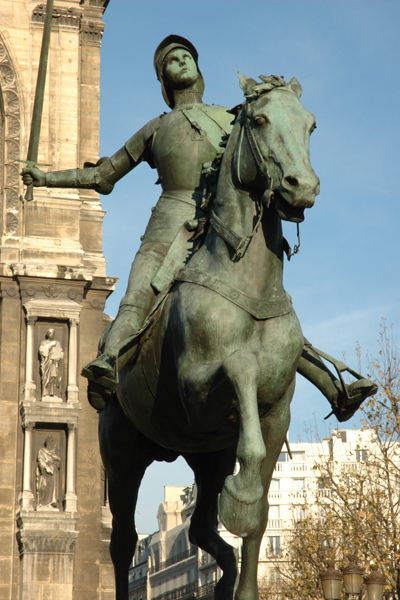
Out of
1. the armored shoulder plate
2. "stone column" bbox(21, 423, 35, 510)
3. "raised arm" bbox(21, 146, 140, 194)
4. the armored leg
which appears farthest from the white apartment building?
the armored leg

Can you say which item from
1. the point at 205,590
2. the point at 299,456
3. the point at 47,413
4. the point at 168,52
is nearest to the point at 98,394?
the point at 168,52

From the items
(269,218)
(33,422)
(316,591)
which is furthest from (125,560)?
(316,591)

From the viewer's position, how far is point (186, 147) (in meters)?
8.07

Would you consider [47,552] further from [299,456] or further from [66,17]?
[299,456]

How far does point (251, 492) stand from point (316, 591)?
1175 inches

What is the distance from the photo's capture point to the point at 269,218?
7070 mm

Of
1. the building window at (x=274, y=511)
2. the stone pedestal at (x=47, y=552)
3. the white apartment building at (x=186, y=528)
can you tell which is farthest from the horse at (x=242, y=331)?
the building window at (x=274, y=511)

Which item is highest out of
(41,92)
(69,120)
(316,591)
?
(69,120)

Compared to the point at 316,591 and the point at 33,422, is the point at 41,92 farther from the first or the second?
the point at 316,591

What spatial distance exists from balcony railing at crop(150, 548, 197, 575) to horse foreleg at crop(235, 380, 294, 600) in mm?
78253

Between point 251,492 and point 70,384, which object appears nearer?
point 251,492

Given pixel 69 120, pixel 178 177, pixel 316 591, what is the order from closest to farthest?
pixel 178 177 < pixel 69 120 < pixel 316 591

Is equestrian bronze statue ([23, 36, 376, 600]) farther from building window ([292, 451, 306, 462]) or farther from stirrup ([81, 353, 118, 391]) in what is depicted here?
building window ([292, 451, 306, 462])

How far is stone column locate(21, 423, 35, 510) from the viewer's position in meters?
24.1
